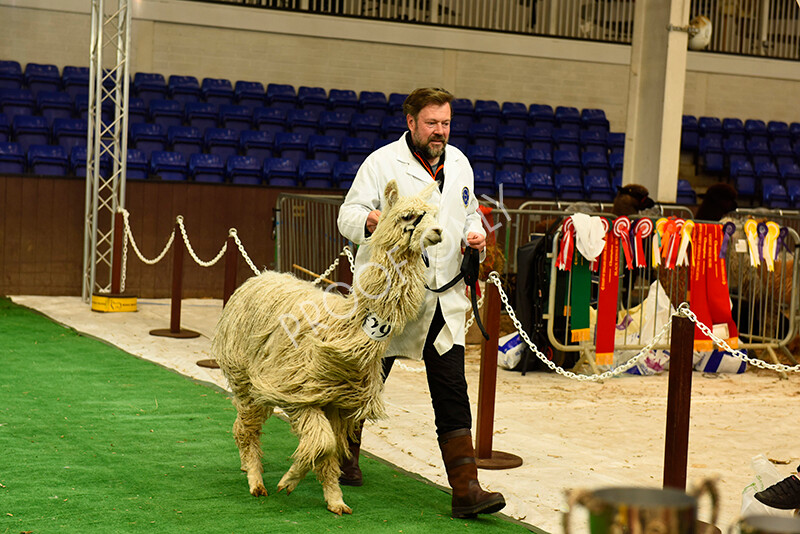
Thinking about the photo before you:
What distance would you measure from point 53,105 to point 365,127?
4486mm

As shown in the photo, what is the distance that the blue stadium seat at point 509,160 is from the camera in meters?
14.6

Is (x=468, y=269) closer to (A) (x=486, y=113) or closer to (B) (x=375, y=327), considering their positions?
(B) (x=375, y=327)

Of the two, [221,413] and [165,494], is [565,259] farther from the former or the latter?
[165,494]

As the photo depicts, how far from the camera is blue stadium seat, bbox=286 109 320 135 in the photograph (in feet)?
47.0

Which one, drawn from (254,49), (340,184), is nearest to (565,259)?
(340,184)

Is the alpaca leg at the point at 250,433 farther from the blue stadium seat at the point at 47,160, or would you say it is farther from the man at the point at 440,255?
the blue stadium seat at the point at 47,160

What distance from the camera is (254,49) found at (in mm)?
16062

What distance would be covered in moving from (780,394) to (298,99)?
966 centimetres

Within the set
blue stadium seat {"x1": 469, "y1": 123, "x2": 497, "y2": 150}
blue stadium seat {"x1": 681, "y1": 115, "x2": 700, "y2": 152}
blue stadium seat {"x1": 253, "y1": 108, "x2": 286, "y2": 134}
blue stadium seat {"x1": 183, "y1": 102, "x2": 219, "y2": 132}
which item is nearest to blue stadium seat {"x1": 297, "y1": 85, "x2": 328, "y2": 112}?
blue stadium seat {"x1": 253, "y1": 108, "x2": 286, "y2": 134}

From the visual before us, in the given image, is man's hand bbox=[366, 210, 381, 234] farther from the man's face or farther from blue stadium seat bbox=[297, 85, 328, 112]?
blue stadium seat bbox=[297, 85, 328, 112]

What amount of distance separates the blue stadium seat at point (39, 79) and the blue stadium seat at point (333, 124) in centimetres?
391

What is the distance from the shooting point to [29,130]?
12.4 m

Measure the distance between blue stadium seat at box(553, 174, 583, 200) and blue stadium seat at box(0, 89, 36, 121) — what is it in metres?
7.52

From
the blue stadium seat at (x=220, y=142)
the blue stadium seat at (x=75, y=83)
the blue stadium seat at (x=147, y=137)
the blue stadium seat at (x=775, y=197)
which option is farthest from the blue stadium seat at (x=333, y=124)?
the blue stadium seat at (x=775, y=197)
